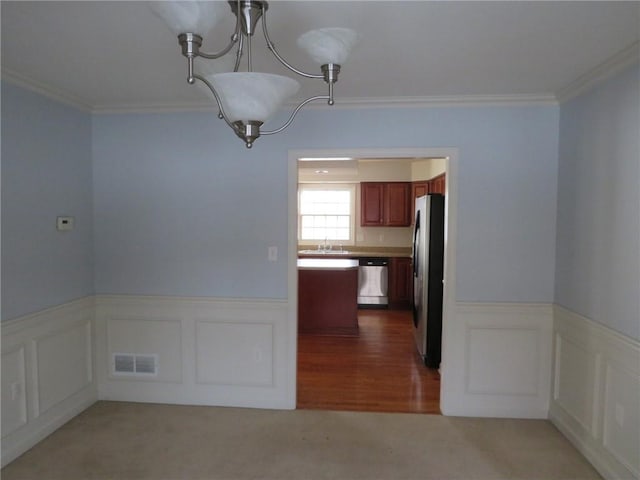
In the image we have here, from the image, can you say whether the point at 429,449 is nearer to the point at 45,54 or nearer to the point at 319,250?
the point at 45,54

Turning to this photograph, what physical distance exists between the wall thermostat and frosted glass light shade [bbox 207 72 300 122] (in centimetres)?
218

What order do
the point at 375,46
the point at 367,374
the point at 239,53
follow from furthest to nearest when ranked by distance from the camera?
1. the point at 367,374
2. the point at 375,46
3. the point at 239,53

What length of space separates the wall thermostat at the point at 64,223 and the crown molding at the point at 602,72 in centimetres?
357

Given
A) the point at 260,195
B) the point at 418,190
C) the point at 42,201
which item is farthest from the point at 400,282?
the point at 42,201

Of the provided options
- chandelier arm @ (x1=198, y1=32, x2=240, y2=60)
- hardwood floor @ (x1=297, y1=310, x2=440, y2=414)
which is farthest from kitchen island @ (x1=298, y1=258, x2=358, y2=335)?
chandelier arm @ (x1=198, y1=32, x2=240, y2=60)

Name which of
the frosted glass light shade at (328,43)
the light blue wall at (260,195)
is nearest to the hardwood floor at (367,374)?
the light blue wall at (260,195)

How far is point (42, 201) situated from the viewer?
276 cm

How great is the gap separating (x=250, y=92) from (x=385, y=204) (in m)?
5.69

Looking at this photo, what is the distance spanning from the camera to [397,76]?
255 centimetres

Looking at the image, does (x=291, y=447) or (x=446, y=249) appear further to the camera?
(x=446, y=249)

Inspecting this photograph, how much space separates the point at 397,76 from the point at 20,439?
329 cm

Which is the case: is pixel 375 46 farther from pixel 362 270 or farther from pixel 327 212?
pixel 327 212

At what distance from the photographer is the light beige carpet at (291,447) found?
7.98 feet

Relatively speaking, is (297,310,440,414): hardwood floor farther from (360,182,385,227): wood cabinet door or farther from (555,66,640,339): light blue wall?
(360,182,385,227): wood cabinet door
